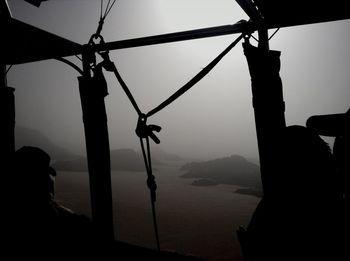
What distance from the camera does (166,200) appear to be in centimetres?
3425

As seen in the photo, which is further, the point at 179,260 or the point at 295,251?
the point at 179,260

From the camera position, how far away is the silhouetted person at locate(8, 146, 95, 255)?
Result: 3.26 m

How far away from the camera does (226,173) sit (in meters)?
57.5

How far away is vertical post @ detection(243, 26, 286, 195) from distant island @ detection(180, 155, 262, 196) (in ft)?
146

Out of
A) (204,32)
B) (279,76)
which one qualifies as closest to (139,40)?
(204,32)

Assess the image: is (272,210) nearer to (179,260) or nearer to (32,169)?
(179,260)

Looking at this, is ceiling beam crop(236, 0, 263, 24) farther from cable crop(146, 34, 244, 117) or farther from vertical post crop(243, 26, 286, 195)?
vertical post crop(243, 26, 286, 195)

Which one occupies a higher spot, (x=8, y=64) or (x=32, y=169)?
(x=8, y=64)

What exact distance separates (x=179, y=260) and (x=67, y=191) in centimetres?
3593

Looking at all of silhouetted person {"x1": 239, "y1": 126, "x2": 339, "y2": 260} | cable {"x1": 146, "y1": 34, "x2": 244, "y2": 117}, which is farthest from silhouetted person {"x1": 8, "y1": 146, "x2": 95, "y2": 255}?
silhouetted person {"x1": 239, "y1": 126, "x2": 339, "y2": 260}

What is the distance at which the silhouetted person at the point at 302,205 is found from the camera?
1.47m

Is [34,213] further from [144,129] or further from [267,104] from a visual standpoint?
[267,104]

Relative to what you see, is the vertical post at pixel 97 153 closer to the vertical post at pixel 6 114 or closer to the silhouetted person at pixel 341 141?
the vertical post at pixel 6 114

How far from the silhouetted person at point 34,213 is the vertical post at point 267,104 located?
9.27ft
